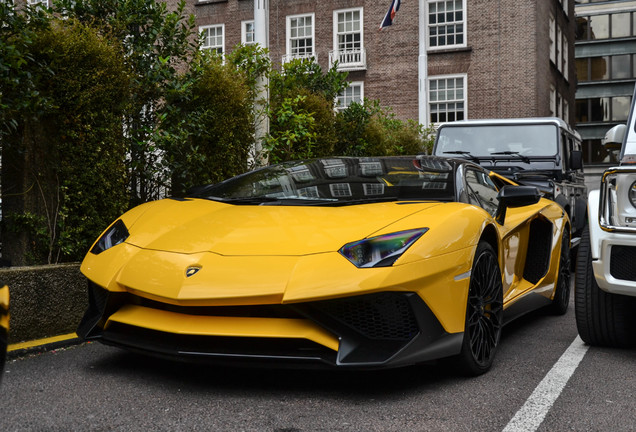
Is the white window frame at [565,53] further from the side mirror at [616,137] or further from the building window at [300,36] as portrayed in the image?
the side mirror at [616,137]

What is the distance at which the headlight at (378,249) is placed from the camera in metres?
3.25

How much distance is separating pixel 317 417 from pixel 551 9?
29.2 m

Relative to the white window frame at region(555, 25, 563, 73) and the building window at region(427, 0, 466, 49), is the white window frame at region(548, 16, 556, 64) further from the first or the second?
the building window at region(427, 0, 466, 49)

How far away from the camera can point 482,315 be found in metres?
3.84

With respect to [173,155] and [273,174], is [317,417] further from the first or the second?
[173,155]

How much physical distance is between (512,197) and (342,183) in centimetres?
109

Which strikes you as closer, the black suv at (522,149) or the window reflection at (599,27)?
the black suv at (522,149)

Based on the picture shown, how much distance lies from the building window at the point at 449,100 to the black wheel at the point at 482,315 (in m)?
22.3

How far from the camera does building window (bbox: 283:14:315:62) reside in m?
27.8

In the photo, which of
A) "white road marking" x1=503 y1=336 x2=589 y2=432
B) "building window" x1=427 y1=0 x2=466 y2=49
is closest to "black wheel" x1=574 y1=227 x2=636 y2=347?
"white road marking" x1=503 y1=336 x2=589 y2=432

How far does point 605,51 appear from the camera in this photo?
173ft

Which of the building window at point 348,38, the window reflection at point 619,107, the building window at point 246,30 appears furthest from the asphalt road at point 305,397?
the window reflection at point 619,107

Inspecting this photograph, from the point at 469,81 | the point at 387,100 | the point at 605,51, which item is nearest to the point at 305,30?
the point at 387,100

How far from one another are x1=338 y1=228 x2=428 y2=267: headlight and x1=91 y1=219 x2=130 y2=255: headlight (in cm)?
137
